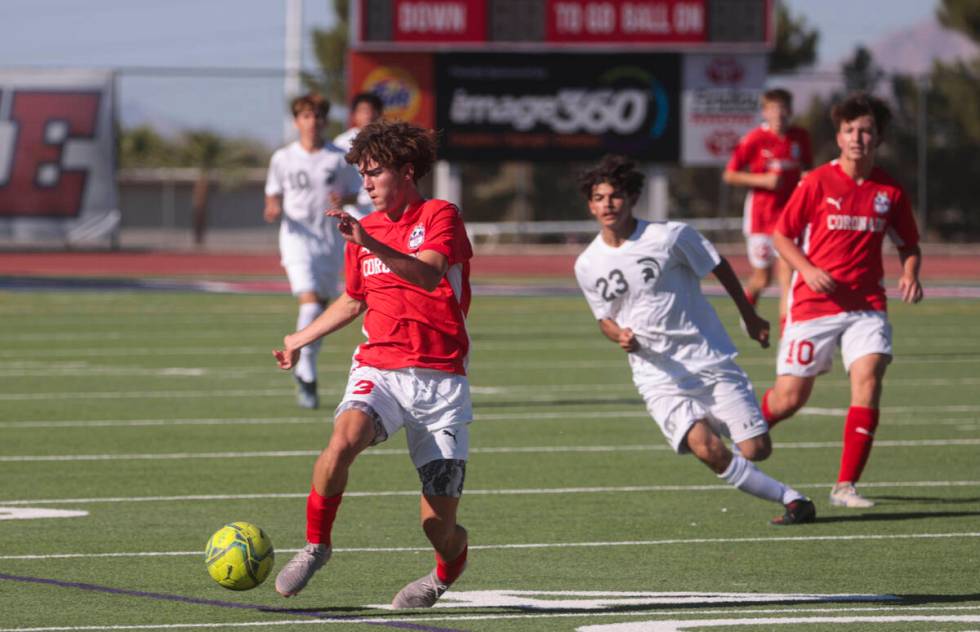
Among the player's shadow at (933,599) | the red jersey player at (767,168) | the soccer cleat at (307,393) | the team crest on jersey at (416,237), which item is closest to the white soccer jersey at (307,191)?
the soccer cleat at (307,393)

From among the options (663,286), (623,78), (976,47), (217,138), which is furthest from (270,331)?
(217,138)

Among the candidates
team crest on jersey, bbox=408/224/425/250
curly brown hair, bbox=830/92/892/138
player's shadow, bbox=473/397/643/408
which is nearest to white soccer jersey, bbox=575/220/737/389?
curly brown hair, bbox=830/92/892/138

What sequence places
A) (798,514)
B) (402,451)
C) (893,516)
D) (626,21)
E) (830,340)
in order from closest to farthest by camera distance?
1. (798,514)
2. (893,516)
3. (830,340)
4. (402,451)
5. (626,21)

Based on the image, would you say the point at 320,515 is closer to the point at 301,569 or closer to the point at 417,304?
the point at 301,569

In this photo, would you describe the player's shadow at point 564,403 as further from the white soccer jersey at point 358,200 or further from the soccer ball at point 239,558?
the soccer ball at point 239,558

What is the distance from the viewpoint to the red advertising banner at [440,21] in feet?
122

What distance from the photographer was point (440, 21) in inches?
1475

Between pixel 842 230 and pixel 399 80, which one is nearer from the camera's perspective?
pixel 842 230

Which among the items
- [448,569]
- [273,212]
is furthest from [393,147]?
[273,212]

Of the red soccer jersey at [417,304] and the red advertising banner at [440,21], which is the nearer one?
the red soccer jersey at [417,304]

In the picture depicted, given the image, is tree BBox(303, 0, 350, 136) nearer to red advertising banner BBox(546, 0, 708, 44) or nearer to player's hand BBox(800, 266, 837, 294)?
red advertising banner BBox(546, 0, 708, 44)

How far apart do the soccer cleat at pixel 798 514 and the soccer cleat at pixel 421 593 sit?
2663 millimetres

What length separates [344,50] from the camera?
203ft

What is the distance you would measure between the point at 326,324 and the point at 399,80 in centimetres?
3099
